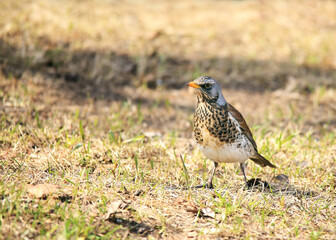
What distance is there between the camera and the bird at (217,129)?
14.1ft

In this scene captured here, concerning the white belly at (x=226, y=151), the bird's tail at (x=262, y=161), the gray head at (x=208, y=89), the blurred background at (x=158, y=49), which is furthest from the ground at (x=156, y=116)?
the gray head at (x=208, y=89)

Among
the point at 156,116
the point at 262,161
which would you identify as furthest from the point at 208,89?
the point at 156,116

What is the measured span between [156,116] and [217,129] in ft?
8.21

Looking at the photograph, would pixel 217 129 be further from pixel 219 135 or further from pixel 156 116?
pixel 156 116

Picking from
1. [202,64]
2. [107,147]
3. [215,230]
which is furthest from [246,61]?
[215,230]

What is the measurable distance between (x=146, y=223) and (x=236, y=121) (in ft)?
5.22

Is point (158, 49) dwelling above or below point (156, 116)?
above

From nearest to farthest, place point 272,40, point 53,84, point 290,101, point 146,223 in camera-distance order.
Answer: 1. point 146,223
2. point 53,84
3. point 290,101
4. point 272,40

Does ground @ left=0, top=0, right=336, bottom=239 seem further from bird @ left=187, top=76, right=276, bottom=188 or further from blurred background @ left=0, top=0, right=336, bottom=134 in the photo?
bird @ left=187, top=76, right=276, bottom=188

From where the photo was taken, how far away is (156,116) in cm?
670

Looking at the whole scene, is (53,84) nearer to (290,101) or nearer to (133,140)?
(133,140)

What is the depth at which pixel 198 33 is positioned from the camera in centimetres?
989

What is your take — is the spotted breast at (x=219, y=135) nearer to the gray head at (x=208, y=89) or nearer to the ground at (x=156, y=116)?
the gray head at (x=208, y=89)

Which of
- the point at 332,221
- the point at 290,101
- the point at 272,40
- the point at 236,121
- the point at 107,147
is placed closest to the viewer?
the point at 332,221
